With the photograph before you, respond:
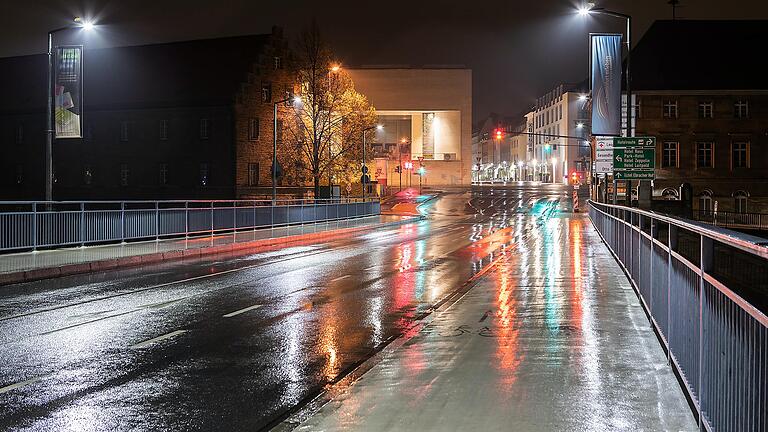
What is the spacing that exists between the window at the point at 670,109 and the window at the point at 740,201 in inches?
336

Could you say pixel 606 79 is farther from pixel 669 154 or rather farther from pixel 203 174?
pixel 669 154

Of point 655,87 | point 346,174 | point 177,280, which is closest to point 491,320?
point 177,280

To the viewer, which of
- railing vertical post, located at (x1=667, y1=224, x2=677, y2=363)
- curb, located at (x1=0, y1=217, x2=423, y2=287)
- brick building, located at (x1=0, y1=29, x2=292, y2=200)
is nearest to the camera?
railing vertical post, located at (x1=667, y1=224, x2=677, y2=363)

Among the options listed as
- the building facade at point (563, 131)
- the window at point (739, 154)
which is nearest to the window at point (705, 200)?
Answer: the window at point (739, 154)

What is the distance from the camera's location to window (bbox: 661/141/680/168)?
224ft

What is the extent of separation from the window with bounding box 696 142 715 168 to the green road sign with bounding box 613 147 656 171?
126ft

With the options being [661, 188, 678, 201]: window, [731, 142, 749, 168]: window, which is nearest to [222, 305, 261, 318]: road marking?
[661, 188, 678, 201]: window

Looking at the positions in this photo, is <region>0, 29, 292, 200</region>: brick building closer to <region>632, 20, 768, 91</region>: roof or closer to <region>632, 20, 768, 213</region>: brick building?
<region>632, 20, 768, 213</region>: brick building

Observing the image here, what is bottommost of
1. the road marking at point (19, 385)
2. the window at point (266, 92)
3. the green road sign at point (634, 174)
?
the road marking at point (19, 385)

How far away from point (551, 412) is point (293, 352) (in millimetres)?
3776

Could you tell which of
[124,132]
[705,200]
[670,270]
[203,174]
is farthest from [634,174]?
[124,132]

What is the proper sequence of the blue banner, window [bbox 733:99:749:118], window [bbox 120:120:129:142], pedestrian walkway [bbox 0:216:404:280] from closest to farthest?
pedestrian walkway [bbox 0:216:404:280], the blue banner, window [bbox 120:120:129:142], window [bbox 733:99:749:118]

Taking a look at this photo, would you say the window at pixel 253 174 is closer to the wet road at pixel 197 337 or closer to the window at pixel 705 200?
the window at pixel 705 200

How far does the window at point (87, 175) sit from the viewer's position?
66.5m
